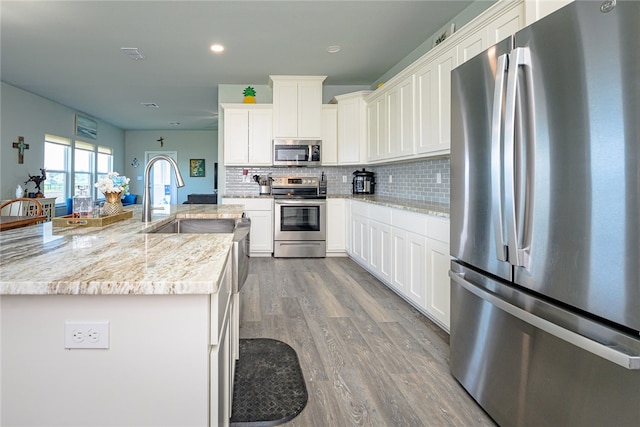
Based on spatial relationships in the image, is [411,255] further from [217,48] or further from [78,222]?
[217,48]

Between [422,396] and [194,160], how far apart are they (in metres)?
10.0

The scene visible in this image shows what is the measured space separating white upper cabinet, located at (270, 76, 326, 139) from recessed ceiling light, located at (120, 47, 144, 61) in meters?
1.74

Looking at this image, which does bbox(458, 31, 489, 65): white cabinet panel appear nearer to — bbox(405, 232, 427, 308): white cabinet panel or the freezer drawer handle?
bbox(405, 232, 427, 308): white cabinet panel

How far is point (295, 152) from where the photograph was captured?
5402mm

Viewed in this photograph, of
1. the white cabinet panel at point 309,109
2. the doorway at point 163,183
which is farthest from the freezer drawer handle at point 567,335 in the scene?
the doorway at point 163,183

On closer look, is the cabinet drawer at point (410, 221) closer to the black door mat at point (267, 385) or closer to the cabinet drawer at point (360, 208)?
the cabinet drawer at point (360, 208)

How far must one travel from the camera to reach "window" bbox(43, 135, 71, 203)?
23.0 ft

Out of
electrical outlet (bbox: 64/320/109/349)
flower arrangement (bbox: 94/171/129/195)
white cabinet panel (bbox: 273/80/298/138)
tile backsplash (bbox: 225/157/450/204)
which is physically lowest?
electrical outlet (bbox: 64/320/109/349)

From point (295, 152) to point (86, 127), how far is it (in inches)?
233

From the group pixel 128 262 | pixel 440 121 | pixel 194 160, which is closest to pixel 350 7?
pixel 440 121

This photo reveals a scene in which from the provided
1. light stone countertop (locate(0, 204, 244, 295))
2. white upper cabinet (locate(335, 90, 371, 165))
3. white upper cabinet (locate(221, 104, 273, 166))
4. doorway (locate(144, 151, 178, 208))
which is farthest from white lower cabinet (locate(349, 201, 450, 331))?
doorway (locate(144, 151, 178, 208))

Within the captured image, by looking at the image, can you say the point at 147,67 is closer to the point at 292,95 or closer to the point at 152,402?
the point at 292,95

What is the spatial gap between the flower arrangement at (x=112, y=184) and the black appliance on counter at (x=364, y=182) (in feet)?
12.5

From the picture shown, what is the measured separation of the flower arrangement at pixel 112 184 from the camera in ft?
7.02
